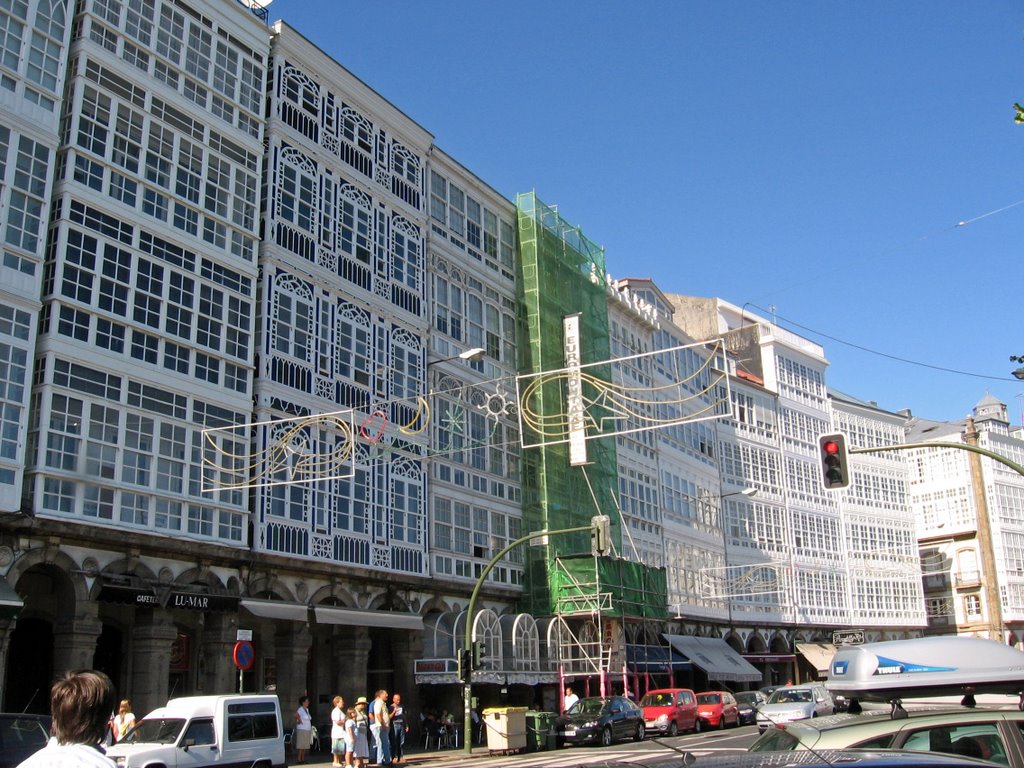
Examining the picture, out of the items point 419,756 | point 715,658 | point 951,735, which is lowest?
point 419,756

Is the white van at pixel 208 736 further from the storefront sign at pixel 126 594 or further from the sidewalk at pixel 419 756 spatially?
the storefront sign at pixel 126 594

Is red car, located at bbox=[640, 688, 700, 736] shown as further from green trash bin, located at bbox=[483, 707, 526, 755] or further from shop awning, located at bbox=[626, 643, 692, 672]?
shop awning, located at bbox=[626, 643, 692, 672]

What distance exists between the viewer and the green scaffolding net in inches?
1703

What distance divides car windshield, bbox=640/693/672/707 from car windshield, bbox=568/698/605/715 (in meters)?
3.76

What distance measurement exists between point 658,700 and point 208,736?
68.0 feet

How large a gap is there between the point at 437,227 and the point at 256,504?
15.9 metres

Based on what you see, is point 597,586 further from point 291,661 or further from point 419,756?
point 291,661

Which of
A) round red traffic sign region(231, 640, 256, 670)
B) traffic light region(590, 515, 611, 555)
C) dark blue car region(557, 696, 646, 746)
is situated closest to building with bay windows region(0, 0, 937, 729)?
round red traffic sign region(231, 640, 256, 670)

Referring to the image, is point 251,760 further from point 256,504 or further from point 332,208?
point 332,208

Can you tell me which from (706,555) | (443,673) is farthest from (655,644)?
(443,673)

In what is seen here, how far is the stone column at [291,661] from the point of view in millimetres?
30672

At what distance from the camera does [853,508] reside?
71.4m

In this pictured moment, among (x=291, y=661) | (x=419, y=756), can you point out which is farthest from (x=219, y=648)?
(x=419, y=756)

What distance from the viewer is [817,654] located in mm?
64188
